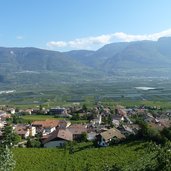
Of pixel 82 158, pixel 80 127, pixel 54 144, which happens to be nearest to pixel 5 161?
pixel 82 158

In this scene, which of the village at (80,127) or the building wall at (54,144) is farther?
the building wall at (54,144)

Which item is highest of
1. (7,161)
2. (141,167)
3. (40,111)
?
(7,161)

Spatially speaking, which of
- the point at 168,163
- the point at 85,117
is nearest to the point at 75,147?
the point at 168,163

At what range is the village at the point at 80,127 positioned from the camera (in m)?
43.6

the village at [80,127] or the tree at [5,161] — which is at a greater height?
the tree at [5,161]

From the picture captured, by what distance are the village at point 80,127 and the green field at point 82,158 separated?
413 cm

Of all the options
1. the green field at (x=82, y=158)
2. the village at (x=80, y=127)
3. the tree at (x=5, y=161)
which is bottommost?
the village at (x=80, y=127)

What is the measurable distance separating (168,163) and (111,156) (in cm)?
1242

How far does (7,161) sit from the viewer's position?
60.6ft

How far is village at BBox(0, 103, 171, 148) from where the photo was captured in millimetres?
43625

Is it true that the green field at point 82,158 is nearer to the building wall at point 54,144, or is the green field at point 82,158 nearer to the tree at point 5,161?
the building wall at point 54,144

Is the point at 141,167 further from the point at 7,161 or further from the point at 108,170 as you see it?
the point at 7,161

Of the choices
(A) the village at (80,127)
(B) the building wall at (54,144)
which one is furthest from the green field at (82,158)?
(B) the building wall at (54,144)

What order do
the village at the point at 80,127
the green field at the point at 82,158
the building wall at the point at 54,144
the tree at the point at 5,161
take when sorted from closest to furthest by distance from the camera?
the tree at the point at 5,161 → the green field at the point at 82,158 → the village at the point at 80,127 → the building wall at the point at 54,144
